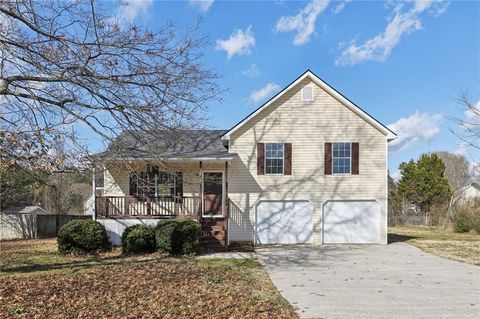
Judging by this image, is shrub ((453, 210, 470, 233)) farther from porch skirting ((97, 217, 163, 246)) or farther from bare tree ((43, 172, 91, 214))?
bare tree ((43, 172, 91, 214))

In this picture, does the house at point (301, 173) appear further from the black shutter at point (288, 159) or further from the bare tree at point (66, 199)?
the bare tree at point (66, 199)

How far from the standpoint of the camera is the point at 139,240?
1433cm

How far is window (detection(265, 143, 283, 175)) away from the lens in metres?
17.9

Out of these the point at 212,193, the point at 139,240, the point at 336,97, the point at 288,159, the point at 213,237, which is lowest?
the point at 213,237

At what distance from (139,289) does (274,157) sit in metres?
10.5

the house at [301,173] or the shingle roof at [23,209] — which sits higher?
the house at [301,173]

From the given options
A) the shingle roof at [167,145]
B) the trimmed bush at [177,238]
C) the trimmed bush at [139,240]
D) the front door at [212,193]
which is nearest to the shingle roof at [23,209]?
the shingle roof at [167,145]

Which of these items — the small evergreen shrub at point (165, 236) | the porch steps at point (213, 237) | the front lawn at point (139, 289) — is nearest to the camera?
the front lawn at point (139, 289)

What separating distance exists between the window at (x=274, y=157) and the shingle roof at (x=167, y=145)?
5.55ft

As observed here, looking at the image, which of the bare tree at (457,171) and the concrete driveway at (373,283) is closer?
the concrete driveway at (373,283)

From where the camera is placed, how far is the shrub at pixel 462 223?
83.3 feet

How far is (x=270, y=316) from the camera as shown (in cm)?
653

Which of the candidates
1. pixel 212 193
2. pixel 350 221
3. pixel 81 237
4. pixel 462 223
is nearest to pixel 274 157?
pixel 212 193

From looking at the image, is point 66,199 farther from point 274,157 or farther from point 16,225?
point 274,157
